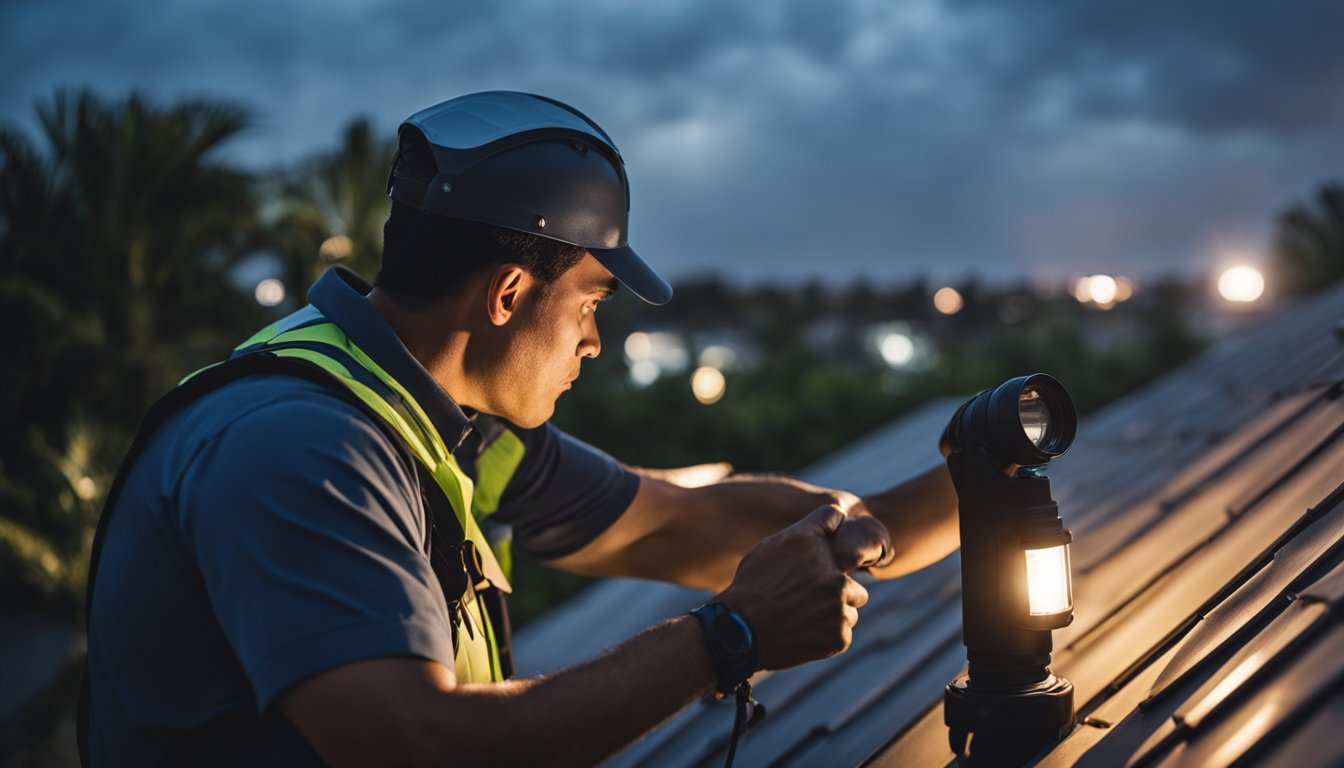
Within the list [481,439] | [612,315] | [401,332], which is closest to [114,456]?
[481,439]

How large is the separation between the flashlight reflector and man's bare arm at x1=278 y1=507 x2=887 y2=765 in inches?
11.7

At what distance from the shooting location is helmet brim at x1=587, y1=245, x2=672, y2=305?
7.46 ft

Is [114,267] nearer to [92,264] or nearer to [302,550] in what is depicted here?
[92,264]

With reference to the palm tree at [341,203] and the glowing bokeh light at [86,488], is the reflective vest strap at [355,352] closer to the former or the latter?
the glowing bokeh light at [86,488]

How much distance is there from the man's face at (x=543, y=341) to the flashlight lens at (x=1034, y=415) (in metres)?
0.87

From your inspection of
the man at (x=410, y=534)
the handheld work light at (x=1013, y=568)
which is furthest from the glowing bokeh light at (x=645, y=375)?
the handheld work light at (x=1013, y=568)

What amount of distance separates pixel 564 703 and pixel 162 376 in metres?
8.55

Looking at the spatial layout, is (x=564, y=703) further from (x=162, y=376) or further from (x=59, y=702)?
(x=162, y=376)

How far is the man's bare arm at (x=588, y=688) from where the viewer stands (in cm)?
152

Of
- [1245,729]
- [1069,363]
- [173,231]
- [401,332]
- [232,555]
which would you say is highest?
[173,231]

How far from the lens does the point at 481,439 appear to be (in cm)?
292

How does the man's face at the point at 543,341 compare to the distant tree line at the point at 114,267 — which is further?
the distant tree line at the point at 114,267

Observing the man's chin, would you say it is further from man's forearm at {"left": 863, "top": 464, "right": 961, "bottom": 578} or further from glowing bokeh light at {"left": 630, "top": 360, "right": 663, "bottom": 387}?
glowing bokeh light at {"left": 630, "top": 360, "right": 663, "bottom": 387}

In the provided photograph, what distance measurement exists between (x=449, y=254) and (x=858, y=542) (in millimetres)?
971
